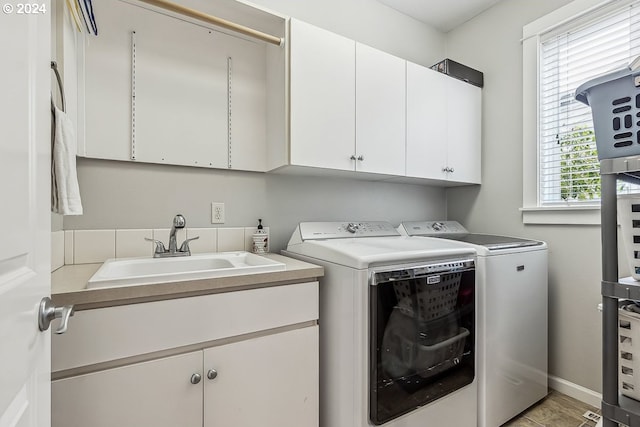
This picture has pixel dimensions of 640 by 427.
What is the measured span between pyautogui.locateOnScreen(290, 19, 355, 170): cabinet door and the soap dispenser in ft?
1.59

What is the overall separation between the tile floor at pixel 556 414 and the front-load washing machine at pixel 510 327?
0.18ft

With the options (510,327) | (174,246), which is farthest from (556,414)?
(174,246)

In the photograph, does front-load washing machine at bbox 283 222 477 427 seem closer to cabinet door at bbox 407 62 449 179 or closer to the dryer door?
the dryer door

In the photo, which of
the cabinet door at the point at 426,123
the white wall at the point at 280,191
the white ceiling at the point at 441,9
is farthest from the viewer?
the white ceiling at the point at 441,9

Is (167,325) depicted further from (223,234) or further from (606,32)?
(606,32)

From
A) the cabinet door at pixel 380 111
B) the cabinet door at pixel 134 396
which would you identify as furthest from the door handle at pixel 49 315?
the cabinet door at pixel 380 111

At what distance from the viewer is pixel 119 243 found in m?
1.51

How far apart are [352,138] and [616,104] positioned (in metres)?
1.11

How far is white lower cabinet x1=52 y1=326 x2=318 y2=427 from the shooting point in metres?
0.96

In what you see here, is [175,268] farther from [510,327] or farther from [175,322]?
[510,327]

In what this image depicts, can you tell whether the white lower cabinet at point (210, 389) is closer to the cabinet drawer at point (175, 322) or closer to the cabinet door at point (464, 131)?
the cabinet drawer at point (175, 322)

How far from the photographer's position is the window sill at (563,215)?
71.7 inches

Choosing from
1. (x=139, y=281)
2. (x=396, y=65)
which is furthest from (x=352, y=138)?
(x=139, y=281)

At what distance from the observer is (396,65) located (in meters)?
1.95
